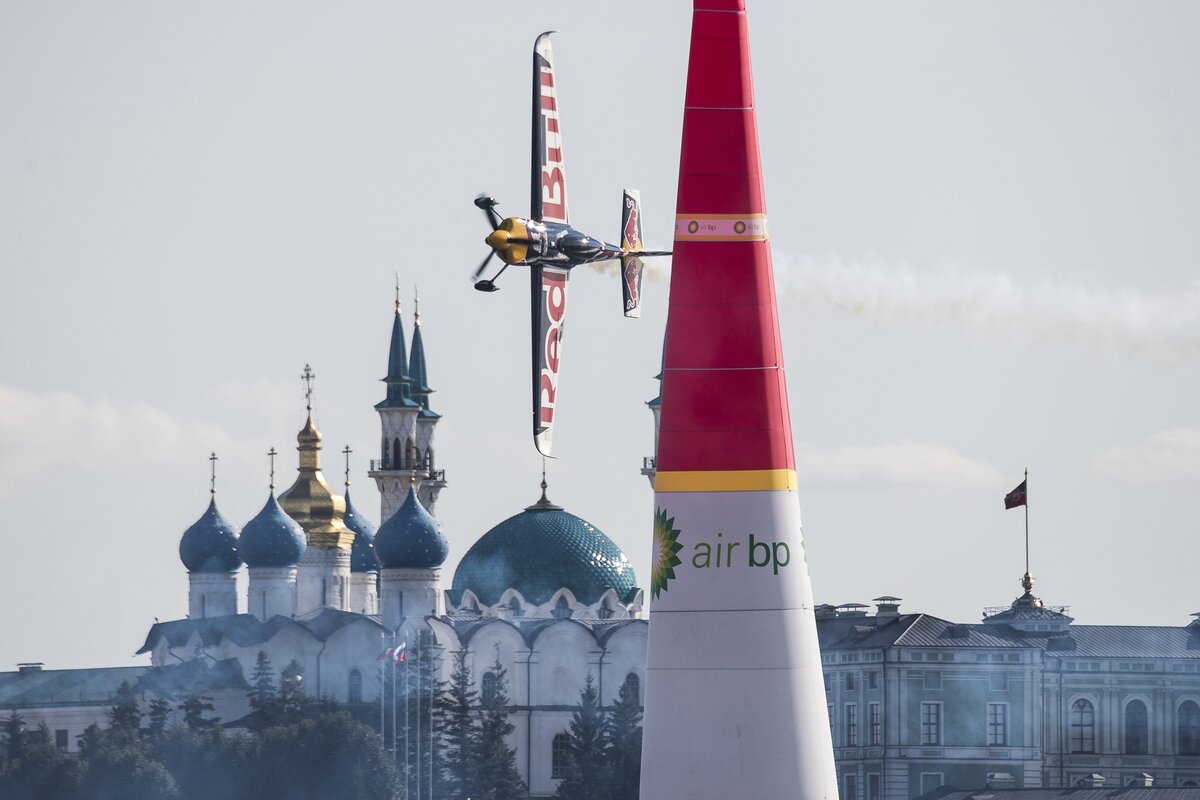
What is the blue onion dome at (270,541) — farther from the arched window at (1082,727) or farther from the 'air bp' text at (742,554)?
the 'air bp' text at (742,554)

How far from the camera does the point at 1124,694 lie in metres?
89.7

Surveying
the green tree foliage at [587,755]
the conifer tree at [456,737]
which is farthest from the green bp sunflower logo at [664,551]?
the conifer tree at [456,737]

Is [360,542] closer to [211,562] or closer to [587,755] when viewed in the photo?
[211,562]

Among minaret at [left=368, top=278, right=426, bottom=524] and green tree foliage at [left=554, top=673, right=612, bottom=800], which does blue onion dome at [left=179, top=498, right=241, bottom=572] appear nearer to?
minaret at [left=368, top=278, right=426, bottom=524]

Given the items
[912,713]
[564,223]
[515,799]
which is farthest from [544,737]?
[564,223]

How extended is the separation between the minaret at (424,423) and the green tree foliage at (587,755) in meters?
20.6

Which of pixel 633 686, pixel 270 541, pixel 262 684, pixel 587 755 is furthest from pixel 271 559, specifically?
pixel 587 755

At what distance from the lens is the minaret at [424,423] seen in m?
133

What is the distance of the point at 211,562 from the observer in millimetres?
131500

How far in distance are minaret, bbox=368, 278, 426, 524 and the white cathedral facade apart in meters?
0.06

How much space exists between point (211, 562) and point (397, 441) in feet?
30.4

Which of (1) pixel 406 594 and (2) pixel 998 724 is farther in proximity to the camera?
(1) pixel 406 594

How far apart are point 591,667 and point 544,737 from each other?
3341mm

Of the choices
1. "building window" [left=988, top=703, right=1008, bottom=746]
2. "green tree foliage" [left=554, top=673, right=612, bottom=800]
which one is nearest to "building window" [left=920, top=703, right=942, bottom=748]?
"building window" [left=988, top=703, right=1008, bottom=746]
